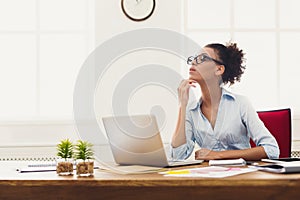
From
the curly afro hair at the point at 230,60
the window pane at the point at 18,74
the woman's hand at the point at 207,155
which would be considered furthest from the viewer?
the window pane at the point at 18,74

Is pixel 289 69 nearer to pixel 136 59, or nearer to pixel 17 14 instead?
pixel 136 59

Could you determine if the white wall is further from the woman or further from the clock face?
the woman

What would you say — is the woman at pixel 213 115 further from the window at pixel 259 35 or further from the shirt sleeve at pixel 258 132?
the window at pixel 259 35

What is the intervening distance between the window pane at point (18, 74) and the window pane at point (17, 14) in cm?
8

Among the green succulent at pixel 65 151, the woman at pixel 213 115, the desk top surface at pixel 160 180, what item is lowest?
the desk top surface at pixel 160 180

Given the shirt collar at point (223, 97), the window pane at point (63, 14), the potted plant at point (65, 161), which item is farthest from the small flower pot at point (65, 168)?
the window pane at point (63, 14)

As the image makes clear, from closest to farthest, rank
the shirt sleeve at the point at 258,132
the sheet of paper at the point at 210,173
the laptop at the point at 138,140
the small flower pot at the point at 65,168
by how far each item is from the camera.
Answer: the sheet of paper at the point at 210,173 → the small flower pot at the point at 65,168 → the laptop at the point at 138,140 → the shirt sleeve at the point at 258,132

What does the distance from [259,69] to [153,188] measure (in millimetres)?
2740

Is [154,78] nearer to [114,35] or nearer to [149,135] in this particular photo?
[114,35]

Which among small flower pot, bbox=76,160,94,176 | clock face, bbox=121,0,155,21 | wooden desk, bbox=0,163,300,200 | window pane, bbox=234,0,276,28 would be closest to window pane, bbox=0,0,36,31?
clock face, bbox=121,0,155,21

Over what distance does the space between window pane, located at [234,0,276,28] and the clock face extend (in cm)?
66

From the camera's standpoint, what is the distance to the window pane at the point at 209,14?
397 cm

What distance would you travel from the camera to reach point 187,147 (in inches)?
105

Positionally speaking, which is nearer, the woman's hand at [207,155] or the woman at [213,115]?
the woman's hand at [207,155]
